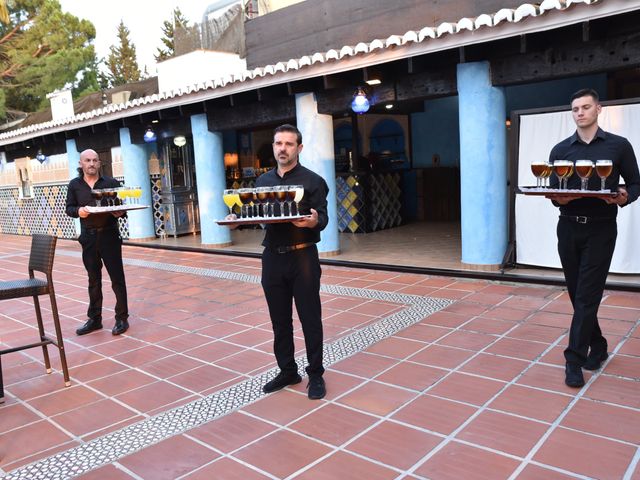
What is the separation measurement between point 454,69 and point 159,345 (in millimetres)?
4998

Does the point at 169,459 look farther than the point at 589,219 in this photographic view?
No

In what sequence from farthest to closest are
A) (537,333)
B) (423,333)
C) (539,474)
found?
(423,333) → (537,333) → (539,474)

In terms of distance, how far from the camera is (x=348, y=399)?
3594 millimetres

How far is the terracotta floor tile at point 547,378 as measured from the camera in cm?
357

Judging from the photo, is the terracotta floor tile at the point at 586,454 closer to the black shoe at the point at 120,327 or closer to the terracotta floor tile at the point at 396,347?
the terracotta floor tile at the point at 396,347

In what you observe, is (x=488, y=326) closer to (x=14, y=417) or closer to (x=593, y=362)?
(x=593, y=362)

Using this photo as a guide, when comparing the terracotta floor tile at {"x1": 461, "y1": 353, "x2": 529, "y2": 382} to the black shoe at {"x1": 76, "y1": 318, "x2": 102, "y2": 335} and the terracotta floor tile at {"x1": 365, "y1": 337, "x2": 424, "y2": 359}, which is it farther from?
the black shoe at {"x1": 76, "y1": 318, "x2": 102, "y2": 335}

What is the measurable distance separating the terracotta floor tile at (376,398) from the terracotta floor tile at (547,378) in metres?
0.83

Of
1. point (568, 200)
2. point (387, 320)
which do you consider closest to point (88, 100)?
point (387, 320)

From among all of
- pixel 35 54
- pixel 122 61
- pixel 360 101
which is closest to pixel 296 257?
pixel 360 101

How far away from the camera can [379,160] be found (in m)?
13.2

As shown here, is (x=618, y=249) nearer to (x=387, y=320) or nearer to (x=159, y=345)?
(x=387, y=320)

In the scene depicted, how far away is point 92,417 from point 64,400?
0.45m

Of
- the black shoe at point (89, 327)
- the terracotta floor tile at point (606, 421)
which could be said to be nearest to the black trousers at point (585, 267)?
the terracotta floor tile at point (606, 421)
